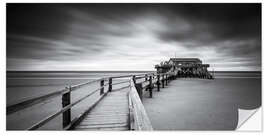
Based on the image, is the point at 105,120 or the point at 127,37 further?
the point at 127,37

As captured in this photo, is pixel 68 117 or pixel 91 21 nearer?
pixel 68 117

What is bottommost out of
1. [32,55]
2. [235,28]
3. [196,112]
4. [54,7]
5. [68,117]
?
[196,112]

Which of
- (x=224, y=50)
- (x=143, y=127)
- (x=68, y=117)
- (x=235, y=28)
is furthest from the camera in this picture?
(x=224, y=50)

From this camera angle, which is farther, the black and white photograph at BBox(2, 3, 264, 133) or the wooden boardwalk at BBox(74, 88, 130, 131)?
the black and white photograph at BBox(2, 3, 264, 133)

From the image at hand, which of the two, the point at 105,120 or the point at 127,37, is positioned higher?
the point at 127,37

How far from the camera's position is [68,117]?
2199mm

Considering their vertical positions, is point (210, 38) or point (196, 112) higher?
point (210, 38)

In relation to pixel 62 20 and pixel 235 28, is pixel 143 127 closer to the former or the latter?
pixel 62 20

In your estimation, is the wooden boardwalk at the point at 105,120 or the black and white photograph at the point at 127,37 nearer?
the wooden boardwalk at the point at 105,120

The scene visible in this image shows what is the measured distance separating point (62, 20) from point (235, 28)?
19.0ft
